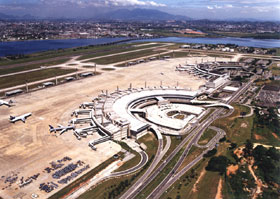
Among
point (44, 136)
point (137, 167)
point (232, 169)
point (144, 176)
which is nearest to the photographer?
point (144, 176)

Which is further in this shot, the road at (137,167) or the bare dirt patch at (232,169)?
the bare dirt patch at (232,169)

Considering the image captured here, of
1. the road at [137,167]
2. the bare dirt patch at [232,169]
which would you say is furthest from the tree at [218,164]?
the road at [137,167]

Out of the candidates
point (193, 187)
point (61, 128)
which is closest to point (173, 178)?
point (193, 187)

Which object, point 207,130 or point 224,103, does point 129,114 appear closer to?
point 207,130

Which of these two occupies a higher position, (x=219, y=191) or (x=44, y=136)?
(x=219, y=191)

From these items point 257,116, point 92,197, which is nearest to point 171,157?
point 92,197

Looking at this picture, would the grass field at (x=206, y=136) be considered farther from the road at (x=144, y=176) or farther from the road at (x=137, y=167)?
the road at (x=137, y=167)

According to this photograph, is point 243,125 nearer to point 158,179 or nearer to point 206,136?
point 206,136
